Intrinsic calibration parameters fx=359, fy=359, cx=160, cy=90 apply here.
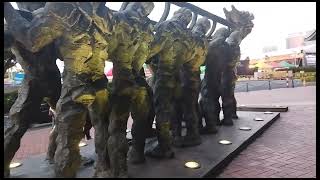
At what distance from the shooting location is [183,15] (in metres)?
5.35

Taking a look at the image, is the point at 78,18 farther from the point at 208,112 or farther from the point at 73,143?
the point at 208,112

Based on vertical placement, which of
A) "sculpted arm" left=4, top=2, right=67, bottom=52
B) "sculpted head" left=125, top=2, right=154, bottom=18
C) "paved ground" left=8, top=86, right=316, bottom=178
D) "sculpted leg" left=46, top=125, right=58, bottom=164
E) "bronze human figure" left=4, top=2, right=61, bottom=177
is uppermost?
"sculpted head" left=125, top=2, right=154, bottom=18

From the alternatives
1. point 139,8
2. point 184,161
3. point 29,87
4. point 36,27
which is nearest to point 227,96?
point 184,161

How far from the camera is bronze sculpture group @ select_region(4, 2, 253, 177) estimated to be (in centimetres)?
356

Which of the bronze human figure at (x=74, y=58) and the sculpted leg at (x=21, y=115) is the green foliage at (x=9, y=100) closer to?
the sculpted leg at (x=21, y=115)

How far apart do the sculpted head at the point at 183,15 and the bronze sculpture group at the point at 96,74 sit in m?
0.02

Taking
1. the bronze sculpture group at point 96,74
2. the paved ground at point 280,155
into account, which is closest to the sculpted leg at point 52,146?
the bronze sculpture group at point 96,74

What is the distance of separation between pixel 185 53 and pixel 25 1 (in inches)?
94.1

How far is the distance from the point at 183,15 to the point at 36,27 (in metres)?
2.52

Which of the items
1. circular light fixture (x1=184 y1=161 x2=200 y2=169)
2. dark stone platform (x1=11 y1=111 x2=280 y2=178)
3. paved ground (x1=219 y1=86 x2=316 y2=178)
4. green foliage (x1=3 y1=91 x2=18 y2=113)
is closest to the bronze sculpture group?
dark stone platform (x1=11 y1=111 x2=280 y2=178)

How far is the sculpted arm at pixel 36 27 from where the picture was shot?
10.7 ft

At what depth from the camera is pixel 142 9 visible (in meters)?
4.35

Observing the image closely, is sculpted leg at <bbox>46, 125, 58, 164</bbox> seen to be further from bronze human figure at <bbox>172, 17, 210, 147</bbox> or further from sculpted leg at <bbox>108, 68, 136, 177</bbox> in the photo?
bronze human figure at <bbox>172, 17, 210, 147</bbox>

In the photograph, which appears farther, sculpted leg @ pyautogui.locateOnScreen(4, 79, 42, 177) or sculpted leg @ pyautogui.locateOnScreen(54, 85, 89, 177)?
sculpted leg @ pyautogui.locateOnScreen(4, 79, 42, 177)
